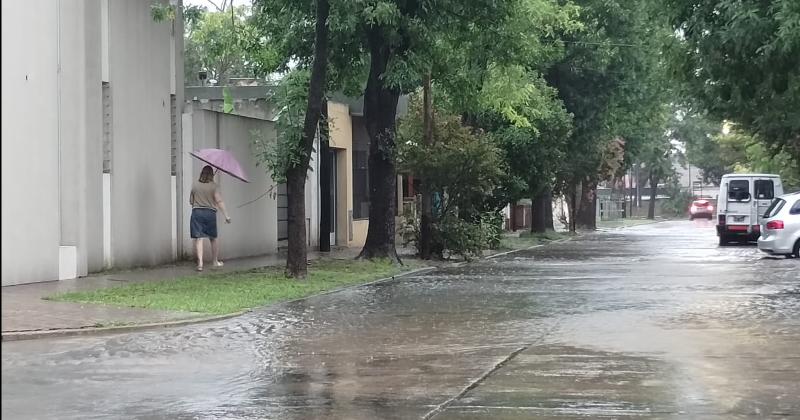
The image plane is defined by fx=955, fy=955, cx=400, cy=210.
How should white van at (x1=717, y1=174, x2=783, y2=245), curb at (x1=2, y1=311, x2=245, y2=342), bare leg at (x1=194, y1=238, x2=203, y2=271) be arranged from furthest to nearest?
white van at (x1=717, y1=174, x2=783, y2=245), bare leg at (x1=194, y1=238, x2=203, y2=271), curb at (x1=2, y1=311, x2=245, y2=342)

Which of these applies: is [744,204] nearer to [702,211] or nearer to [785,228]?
[785,228]

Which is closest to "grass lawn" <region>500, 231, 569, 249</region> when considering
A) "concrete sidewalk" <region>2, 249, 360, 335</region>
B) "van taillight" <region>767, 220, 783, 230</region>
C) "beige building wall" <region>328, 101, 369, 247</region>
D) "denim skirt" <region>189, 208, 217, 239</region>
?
"beige building wall" <region>328, 101, 369, 247</region>

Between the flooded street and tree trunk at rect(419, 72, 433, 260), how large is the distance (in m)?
7.45

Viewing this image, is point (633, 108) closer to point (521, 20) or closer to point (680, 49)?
point (521, 20)

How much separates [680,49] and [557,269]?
7.61 m

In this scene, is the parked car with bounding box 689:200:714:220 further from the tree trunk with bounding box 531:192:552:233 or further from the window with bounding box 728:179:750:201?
the window with bounding box 728:179:750:201

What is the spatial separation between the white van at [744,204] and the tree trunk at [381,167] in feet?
49.3

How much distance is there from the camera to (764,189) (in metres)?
31.5

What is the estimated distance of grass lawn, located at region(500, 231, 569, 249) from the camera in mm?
31456

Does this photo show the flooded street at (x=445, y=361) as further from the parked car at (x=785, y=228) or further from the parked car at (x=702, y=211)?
the parked car at (x=702, y=211)

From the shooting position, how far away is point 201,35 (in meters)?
19.0


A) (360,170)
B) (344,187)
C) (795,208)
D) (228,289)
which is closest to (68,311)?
(228,289)

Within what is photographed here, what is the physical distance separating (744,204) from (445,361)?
25.3 metres

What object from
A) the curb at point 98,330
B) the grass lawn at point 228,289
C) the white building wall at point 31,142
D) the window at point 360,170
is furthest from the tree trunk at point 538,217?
the curb at point 98,330
